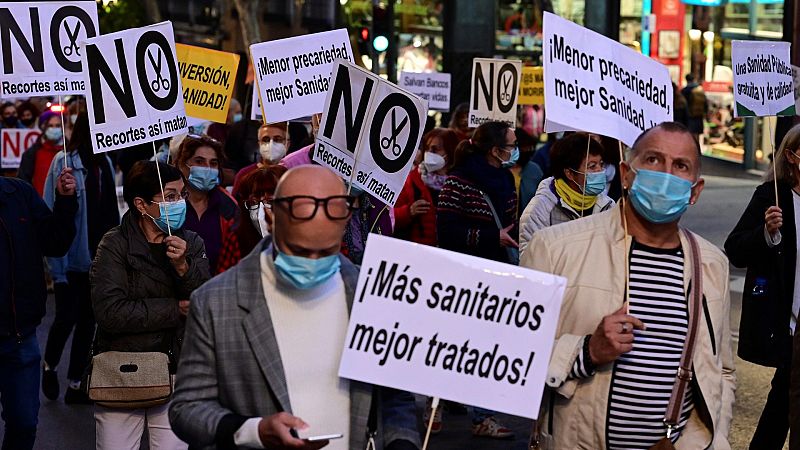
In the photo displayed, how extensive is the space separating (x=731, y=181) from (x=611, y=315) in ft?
77.8

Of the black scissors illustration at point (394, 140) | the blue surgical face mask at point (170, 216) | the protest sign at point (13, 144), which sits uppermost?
the black scissors illustration at point (394, 140)

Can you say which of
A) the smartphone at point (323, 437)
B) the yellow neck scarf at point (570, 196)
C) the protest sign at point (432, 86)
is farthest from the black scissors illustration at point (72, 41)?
the protest sign at point (432, 86)

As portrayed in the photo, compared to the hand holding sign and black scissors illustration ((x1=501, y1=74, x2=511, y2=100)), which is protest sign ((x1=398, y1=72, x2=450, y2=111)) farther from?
the hand holding sign

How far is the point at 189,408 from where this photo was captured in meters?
3.97

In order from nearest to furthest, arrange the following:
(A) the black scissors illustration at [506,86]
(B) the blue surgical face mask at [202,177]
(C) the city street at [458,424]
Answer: (B) the blue surgical face mask at [202,177] → (C) the city street at [458,424] → (A) the black scissors illustration at [506,86]

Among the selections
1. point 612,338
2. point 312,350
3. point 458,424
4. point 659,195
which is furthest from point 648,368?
point 458,424

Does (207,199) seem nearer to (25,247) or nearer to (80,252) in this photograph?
(25,247)

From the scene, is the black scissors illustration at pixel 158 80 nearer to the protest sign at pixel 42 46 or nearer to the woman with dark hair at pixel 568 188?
the protest sign at pixel 42 46

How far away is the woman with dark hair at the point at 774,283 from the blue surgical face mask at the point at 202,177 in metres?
2.86

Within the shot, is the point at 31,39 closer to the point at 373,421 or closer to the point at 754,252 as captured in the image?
the point at 754,252

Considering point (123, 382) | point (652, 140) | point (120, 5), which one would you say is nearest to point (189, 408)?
point (652, 140)

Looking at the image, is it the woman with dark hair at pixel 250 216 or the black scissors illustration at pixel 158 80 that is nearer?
the woman with dark hair at pixel 250 216

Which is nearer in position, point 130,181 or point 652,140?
point 652,140

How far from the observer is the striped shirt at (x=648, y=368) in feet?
14.7
